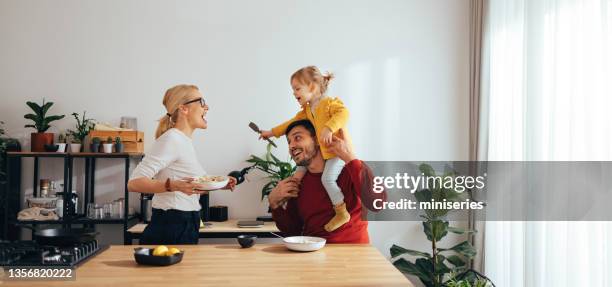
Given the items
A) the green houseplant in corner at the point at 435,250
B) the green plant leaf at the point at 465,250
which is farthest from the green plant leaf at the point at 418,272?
the green plant leaf at the point at 465,250

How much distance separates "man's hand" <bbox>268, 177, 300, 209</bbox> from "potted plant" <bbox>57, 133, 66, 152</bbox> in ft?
7.08

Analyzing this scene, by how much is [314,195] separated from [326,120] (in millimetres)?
439

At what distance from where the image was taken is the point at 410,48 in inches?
187

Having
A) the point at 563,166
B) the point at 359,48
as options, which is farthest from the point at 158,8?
the point at 563,166

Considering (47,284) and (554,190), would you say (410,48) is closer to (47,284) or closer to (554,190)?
(554,190)

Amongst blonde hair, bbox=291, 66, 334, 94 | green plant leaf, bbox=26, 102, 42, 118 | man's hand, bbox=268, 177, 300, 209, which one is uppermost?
blonde hair, bbox=291, 66, 334, 94

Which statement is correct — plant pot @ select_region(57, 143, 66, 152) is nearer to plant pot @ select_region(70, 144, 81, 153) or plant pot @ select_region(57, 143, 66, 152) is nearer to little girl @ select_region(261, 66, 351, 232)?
plant pot @ select_region(70, 144, 81, 153)

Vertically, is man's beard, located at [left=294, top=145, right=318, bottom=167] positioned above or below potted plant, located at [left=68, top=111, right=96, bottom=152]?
below

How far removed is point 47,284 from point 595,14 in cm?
303

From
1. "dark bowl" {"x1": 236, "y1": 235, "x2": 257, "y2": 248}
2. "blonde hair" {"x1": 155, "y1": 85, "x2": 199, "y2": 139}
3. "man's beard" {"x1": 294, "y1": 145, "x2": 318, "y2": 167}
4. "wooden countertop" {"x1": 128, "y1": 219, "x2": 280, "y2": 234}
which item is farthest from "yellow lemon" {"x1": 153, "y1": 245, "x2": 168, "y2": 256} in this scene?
"wooden countertop" {"x1": 128, "y1": 219, "x2": 280, "y2": 234}

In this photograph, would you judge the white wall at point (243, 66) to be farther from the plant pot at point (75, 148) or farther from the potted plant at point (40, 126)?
the plant pot at point (75, 148)

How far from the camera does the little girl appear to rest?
2891 millimetres

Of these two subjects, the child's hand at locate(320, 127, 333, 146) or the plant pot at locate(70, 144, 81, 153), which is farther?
the plant pot at locate(70, 144, 81, 153)

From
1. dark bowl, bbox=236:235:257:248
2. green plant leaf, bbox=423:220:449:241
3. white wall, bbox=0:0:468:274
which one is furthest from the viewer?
white wall, bbox=0:0:468:274
